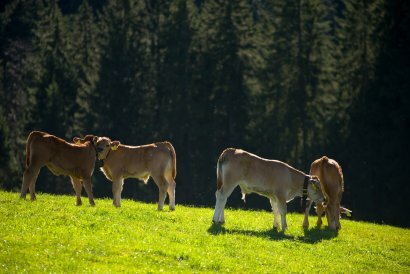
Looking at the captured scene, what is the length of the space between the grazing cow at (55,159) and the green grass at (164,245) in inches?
40.5

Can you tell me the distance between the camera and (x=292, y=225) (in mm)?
24203

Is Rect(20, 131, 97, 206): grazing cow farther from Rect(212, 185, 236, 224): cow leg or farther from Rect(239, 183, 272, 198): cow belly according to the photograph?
Rect(239, 183, 272, 198): cow belly

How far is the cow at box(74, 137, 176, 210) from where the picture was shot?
2417cm

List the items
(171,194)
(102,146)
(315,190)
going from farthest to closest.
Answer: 1. (171,194)
2. (102,146)
3. (315,190)

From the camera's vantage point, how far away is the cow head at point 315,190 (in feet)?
75.5

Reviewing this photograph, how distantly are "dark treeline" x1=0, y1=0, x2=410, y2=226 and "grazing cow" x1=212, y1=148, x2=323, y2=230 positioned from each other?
29992 mm

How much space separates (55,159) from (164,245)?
257 inches

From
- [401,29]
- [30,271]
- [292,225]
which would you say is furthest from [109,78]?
[30,271]

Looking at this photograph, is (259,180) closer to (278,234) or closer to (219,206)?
(219,206)

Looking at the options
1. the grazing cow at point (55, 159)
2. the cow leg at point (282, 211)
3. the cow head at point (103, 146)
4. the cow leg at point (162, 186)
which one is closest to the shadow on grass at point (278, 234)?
the cow leg at point (282, 211)

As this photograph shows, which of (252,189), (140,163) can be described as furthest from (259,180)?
(140,163)

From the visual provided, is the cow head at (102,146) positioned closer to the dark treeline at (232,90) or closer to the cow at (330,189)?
the cow at (330,189)

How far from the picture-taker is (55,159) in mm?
22328

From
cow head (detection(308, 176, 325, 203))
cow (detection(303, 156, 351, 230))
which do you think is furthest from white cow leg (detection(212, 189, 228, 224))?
cow (detection(303, 156, 351, 230))
